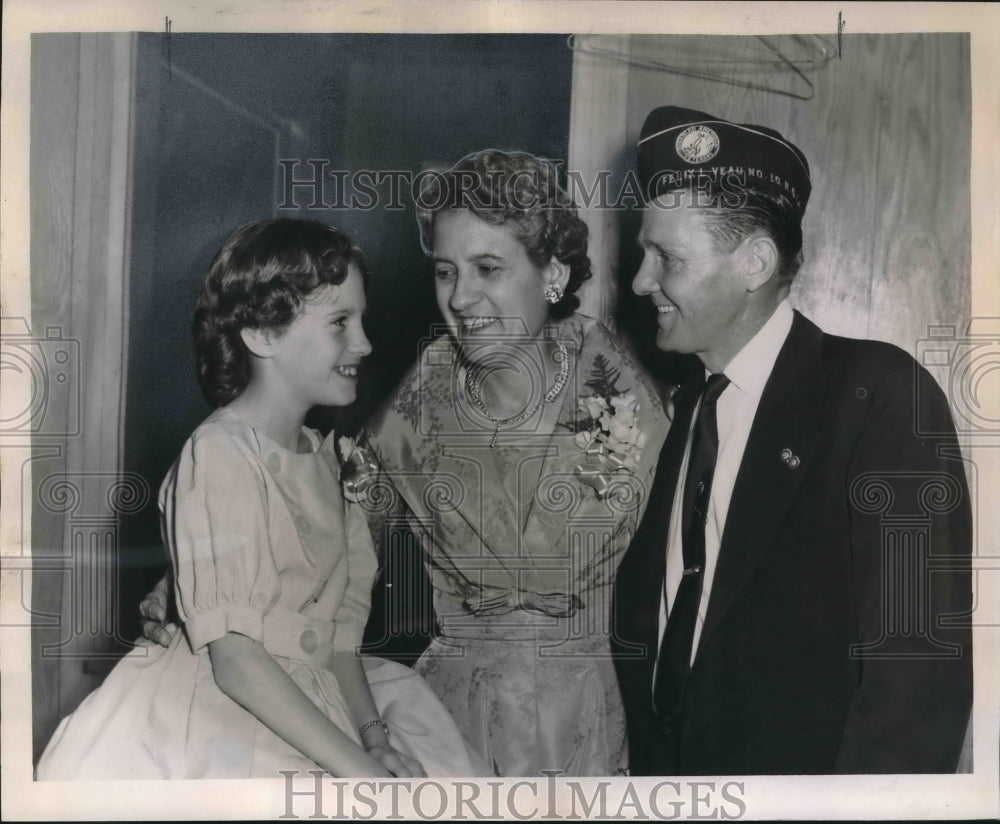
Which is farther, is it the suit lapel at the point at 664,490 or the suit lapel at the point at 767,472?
the suit lapel at the point at 664,490

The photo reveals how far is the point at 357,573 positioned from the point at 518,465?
21.9 inches

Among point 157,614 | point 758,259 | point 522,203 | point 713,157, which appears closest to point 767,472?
point 758,259

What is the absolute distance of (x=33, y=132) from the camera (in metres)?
3.33

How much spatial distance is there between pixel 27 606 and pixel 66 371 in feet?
2.28

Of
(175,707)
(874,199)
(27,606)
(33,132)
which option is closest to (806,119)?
(874,199)

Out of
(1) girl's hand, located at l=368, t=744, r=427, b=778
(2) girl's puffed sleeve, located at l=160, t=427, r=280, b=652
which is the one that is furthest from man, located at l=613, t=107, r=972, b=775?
(2) girl's puffed sleeve, located at l=160, t=427, r=280, b=652

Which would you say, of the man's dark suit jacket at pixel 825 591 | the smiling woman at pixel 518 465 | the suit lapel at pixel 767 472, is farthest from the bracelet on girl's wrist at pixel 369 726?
the suit lapel at pixel 767 472

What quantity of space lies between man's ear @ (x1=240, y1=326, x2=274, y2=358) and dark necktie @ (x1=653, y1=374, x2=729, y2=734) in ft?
4.03

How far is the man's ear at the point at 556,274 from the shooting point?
3.28 metres

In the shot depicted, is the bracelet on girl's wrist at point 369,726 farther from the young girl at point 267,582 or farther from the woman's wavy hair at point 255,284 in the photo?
the woman's wavy hair at point 255,284

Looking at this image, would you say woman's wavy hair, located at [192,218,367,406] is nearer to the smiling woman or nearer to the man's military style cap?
the smiling woman

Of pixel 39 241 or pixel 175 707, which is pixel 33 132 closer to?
pixel 39 241

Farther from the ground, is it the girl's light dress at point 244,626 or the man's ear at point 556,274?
the man's ear at point 556,274

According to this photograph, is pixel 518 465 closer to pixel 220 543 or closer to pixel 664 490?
pixel 664 490
